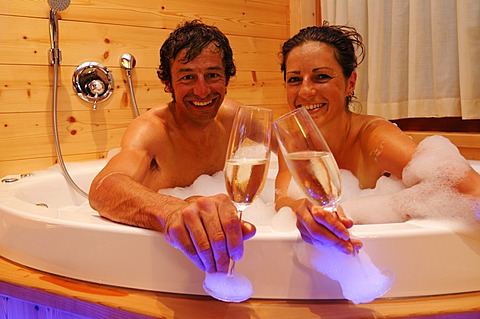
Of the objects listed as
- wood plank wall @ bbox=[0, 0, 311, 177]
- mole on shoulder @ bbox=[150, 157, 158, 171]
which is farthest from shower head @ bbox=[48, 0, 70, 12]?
mole on shoulder @ bbox=[150, 157, 158, 171]

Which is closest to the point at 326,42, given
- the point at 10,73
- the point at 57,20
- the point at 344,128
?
the point at 344,128

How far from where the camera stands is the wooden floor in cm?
86

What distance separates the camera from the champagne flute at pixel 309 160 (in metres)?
0.75

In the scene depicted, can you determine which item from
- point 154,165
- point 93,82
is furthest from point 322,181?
point 93,82

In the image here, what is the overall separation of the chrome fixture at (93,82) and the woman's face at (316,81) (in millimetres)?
916

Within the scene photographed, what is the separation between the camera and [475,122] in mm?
2070

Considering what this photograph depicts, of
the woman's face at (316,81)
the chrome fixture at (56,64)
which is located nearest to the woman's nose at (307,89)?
the woman's face at (316,81)

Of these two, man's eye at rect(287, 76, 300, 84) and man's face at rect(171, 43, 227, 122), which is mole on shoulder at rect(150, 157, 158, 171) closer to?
man's face at rect(171, 43, 227, 122)

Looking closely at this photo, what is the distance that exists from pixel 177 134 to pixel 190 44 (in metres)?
0.31

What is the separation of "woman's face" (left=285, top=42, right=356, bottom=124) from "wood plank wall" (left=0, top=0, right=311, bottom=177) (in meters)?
0.94

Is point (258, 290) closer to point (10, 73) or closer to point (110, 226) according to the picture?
point (110, 226)

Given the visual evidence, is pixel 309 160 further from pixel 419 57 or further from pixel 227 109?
pixel 419 57

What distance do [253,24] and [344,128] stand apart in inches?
48.6

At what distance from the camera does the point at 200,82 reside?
161cm
